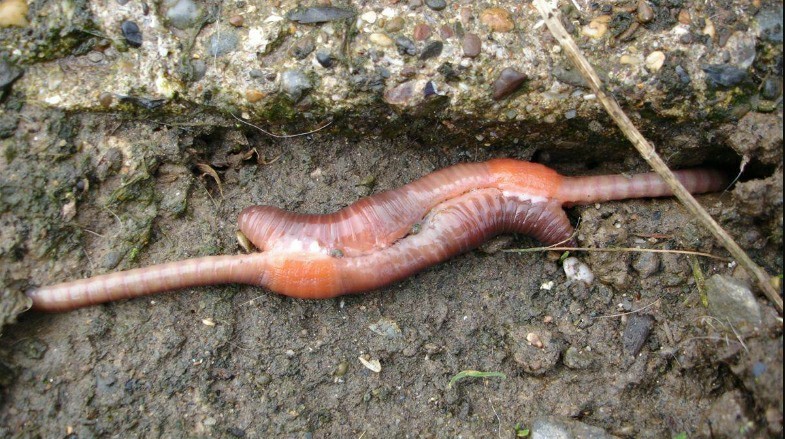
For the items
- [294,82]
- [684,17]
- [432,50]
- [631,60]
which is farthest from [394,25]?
[684,17]

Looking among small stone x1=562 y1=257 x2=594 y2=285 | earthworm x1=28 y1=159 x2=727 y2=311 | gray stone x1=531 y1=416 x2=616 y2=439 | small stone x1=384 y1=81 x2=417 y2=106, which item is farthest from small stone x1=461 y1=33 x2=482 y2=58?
gray stone x1=531 y1=416 x2=616 y2=439

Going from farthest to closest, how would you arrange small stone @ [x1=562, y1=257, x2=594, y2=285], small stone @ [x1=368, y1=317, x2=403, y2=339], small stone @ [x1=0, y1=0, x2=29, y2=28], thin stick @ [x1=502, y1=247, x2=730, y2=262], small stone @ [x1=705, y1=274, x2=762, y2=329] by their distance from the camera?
1. small stone @ [x1=562, y1=257, x2=594, y2=285]
2. small stone @ [x1=368, y1=317, x2=403, y2=339]
3. thin stick @ [x1=502, y1=247, x2=730, y2=262]
4. small stone @ [x1=0, y1=0, x2=29, y2=28]
5. small stone @ [x1=705, y1=274, x2=762, y2=329]

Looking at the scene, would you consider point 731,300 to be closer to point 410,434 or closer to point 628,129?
point 628,129

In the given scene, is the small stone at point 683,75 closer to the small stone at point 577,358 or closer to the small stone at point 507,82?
the small stone at point 507,82

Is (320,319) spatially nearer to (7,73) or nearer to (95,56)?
(95,56)

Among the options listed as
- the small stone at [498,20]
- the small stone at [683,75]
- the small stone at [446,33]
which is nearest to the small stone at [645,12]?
the small stone at [683,75]

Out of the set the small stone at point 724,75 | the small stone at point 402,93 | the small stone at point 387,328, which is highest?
the small stone at point 724,75

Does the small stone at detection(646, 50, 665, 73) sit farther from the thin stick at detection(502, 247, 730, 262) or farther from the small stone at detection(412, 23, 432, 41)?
the small stone at detection(412, 23, 432, 41)
